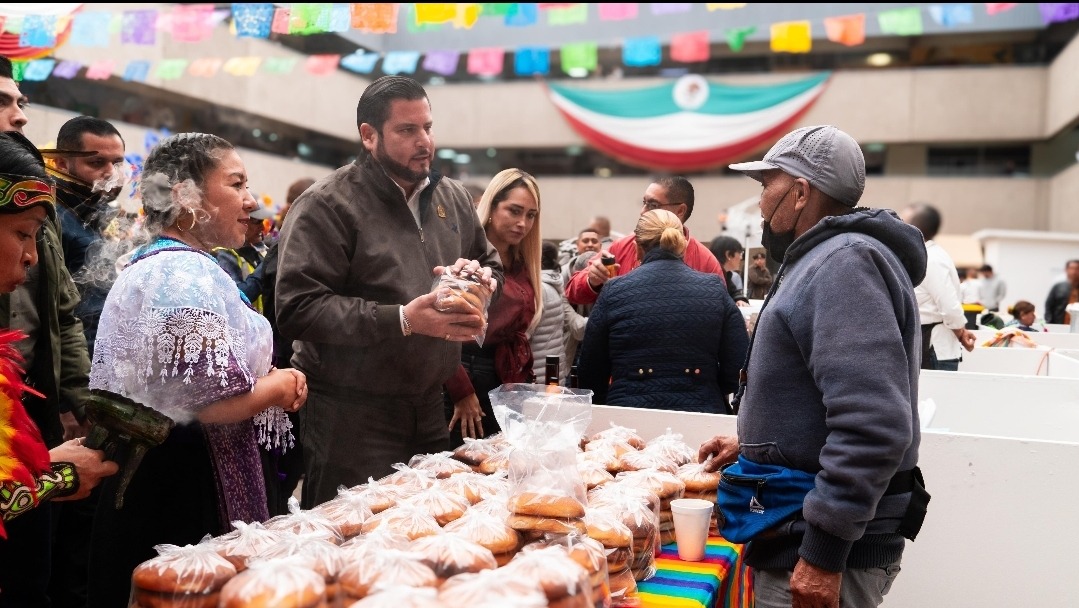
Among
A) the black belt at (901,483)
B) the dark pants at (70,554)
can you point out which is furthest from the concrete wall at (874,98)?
the black belt at (901,483)

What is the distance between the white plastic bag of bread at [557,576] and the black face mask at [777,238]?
3.15ft

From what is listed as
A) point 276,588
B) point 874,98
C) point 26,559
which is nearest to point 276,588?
point 276,588

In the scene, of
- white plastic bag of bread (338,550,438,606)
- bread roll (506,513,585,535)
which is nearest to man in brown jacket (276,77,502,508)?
bread roll (506,513,585,535)

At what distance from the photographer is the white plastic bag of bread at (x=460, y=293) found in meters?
2.25

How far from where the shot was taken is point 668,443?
8.16 feet

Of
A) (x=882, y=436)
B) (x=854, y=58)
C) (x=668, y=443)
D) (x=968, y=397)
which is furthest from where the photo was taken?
(x=854, y=58)

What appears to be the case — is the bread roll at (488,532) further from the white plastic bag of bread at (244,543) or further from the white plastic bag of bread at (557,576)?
the white plastic bag of bread at (244,543)

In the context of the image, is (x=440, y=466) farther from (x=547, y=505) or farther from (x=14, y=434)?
(x=14, y=434)

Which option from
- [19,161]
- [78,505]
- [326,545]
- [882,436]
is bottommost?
[78,505]

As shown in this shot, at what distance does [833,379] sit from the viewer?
1651mm

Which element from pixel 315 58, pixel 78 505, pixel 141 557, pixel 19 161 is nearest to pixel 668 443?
pixel 141 557

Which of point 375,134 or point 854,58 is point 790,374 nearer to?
point 375,134

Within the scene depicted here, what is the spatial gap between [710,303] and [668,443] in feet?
→ 2.90

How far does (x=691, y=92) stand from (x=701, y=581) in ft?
56.7
